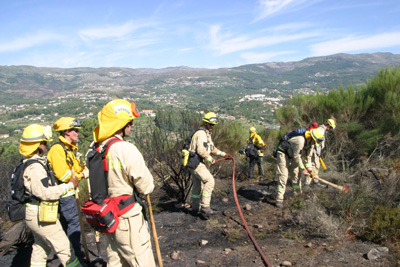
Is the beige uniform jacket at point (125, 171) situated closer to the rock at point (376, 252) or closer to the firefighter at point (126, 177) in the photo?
Result: the firefighter at point (126, 177)

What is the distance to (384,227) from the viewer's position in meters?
3.78

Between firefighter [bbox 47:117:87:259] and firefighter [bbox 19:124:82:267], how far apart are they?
16cm

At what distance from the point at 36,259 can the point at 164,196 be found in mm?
4020

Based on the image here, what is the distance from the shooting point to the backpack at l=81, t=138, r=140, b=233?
2164 mm

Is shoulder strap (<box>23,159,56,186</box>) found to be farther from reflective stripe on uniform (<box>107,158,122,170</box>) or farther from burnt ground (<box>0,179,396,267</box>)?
burnt ground (<box>0,179,396,267</box>)

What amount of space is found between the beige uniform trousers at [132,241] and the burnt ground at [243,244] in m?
1.57

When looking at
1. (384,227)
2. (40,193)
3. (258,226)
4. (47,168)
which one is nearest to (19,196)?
(40,193)

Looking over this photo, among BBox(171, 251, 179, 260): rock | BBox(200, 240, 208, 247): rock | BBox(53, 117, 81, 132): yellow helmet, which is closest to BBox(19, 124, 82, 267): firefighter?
BBox(53, 117, 81, 132): yellow helmet

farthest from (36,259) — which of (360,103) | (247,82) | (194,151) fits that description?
(247,82)

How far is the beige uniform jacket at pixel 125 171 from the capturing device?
2201 millimetres

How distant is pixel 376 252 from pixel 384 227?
56 centimetres

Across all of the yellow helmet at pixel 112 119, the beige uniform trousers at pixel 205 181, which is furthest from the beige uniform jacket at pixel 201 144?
the yellow helmet at pixel 112 119

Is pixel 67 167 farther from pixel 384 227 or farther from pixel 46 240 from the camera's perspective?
pixel 384 227

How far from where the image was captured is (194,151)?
5.10 meters
